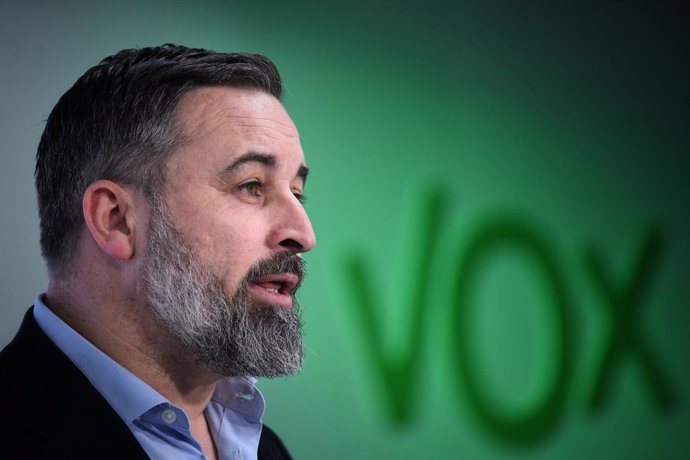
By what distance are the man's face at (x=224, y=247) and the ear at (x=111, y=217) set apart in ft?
0.12

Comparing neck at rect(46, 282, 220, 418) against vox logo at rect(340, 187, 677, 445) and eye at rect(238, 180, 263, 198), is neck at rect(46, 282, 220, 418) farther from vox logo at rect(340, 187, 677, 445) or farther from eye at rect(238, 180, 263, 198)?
vox logo at rect(340, 187, 677, 445)

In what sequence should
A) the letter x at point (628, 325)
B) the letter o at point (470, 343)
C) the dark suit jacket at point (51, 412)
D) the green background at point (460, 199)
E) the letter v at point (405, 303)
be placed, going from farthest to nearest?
the letter x at point (628, 325), the letter o at point (470, 343), the letter v at point (405, 303), the green background at point (460, 199), the dark suit jacket at point (51, 412)

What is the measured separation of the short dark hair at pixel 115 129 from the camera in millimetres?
1152

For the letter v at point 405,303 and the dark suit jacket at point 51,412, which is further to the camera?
the letter v at point 405,303

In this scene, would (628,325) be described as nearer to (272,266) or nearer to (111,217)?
(272,266)

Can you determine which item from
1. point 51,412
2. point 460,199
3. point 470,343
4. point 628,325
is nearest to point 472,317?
point 470,343

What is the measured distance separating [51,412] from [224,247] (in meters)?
0.34

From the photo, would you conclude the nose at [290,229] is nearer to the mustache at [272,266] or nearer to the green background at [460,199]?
the mustache at [272,266]

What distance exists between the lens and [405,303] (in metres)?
2.16

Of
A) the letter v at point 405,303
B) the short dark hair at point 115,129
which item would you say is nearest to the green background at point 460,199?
the letter v at point 405,303

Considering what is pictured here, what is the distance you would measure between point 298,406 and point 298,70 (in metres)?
0.91

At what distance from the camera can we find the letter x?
8.00ft

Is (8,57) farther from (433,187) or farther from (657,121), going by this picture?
Result: (657,121)

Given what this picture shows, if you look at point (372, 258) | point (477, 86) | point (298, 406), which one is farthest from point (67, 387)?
point (477, 86)
